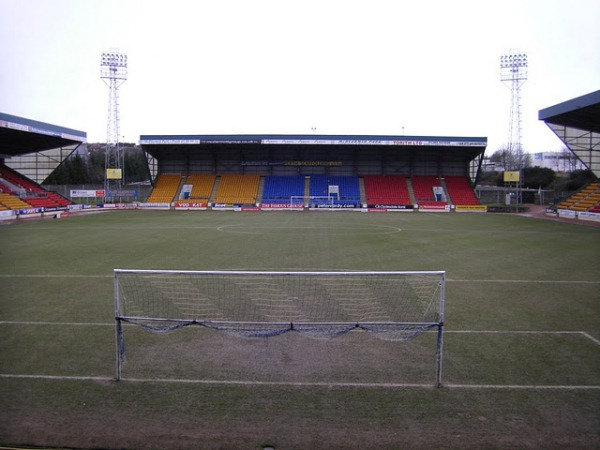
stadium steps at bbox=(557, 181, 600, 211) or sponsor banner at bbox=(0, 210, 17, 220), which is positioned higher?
stadium steps at bbox=(557, 181, 600, 211)

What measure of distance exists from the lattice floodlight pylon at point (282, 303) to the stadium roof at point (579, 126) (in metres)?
30.6

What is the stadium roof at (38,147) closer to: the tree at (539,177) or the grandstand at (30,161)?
the grandstand at (30,161)

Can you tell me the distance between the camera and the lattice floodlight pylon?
305 inches

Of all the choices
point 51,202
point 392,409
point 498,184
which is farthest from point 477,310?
point 498,184

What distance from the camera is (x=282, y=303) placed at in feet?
34.1

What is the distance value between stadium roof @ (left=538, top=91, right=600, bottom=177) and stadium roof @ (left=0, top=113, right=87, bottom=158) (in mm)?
45344

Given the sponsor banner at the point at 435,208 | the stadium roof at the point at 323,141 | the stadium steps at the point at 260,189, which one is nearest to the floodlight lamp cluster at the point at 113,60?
the stadium roof at the point at 323,141

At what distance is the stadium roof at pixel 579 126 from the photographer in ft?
115

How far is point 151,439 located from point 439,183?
5856 centimetres

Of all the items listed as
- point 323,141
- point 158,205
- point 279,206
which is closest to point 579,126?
point 323,141

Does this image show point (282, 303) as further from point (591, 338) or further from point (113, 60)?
point (113, 60)

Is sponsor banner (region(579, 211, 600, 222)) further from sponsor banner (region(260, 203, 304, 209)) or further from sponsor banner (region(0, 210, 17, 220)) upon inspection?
sponsor banner (region(0, 210, 17, 220))

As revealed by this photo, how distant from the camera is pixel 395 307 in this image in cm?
994

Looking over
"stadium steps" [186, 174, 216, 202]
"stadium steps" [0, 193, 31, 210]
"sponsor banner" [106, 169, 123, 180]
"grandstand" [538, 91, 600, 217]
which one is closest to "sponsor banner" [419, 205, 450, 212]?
"grandstand" [538, 91, 600, 217]
